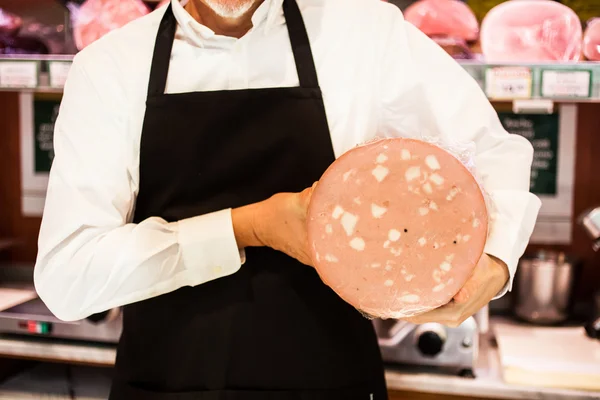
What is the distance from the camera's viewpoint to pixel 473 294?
0.99 m

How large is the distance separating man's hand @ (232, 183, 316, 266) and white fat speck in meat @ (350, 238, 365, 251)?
0.37ft

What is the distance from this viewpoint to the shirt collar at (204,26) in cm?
128

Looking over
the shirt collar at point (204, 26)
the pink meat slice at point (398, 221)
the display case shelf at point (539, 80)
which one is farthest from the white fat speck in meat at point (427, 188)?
the display case shelf at point (539, 80)

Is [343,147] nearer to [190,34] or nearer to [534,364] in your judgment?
[190,34]

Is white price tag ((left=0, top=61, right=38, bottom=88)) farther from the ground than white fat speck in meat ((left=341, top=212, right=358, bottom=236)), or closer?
farther from the ground

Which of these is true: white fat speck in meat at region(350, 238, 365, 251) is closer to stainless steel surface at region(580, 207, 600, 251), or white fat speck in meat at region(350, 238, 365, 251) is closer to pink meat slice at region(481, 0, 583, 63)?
pink meat slice at region(481, 0, 583, 63)

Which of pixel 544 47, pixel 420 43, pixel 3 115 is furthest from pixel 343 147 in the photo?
pixel 3 115

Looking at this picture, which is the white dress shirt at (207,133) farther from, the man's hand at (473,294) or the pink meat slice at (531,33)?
the pink meat slice at (531,33)

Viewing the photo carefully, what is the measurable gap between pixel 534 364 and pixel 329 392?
0.72m

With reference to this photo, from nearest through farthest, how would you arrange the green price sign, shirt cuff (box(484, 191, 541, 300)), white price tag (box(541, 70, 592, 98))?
shirt cuff (box(484, 191, 541, 300)), white price tag (box(541, 70, 592, 98)), the green price sign

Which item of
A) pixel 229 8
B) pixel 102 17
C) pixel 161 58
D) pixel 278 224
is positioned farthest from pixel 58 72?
pixel 278 224

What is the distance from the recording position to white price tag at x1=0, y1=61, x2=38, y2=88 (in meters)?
1.76

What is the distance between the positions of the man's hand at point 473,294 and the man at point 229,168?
121 mm

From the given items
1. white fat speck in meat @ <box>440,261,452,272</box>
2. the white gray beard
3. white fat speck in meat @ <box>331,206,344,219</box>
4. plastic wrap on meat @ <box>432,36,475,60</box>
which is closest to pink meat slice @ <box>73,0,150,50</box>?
the white gray beard
